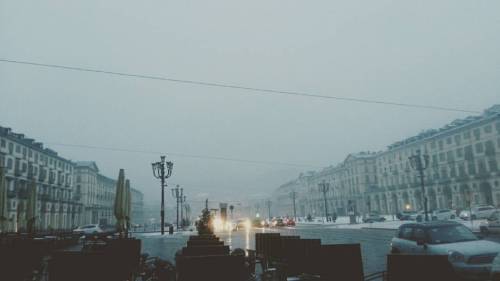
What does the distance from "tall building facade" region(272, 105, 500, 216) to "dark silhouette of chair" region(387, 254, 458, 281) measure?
35510mm

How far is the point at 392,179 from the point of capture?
303 ft

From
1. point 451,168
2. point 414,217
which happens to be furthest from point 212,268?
point 451,168

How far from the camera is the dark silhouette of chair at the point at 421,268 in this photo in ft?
16.7

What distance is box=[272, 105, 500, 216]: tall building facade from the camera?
6294cm

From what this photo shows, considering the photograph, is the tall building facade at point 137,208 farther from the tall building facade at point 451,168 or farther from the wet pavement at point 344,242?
the wet pavement at point 344,242

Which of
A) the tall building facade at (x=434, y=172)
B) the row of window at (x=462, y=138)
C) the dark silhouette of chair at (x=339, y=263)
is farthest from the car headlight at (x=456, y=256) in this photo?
the row of window at (x=462, y=138)

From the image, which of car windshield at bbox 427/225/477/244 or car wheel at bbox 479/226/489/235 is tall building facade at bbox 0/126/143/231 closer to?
car windshield at bbox 427/225/477/244

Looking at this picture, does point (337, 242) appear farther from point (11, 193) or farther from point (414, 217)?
point (11, 193)

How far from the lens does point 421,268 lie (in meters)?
5.12

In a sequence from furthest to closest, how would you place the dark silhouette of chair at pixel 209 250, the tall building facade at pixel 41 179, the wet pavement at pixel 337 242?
the tall building facade at pixel 41 179 < the wet pavement at pixel 337 242 < the dark silhouette of chair at pixel 209 250

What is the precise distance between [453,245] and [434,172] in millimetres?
74226

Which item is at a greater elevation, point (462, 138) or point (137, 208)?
point (462, 138)

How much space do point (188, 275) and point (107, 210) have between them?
121200 mm

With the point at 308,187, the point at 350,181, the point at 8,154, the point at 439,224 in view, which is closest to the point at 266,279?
the point at 439,224
